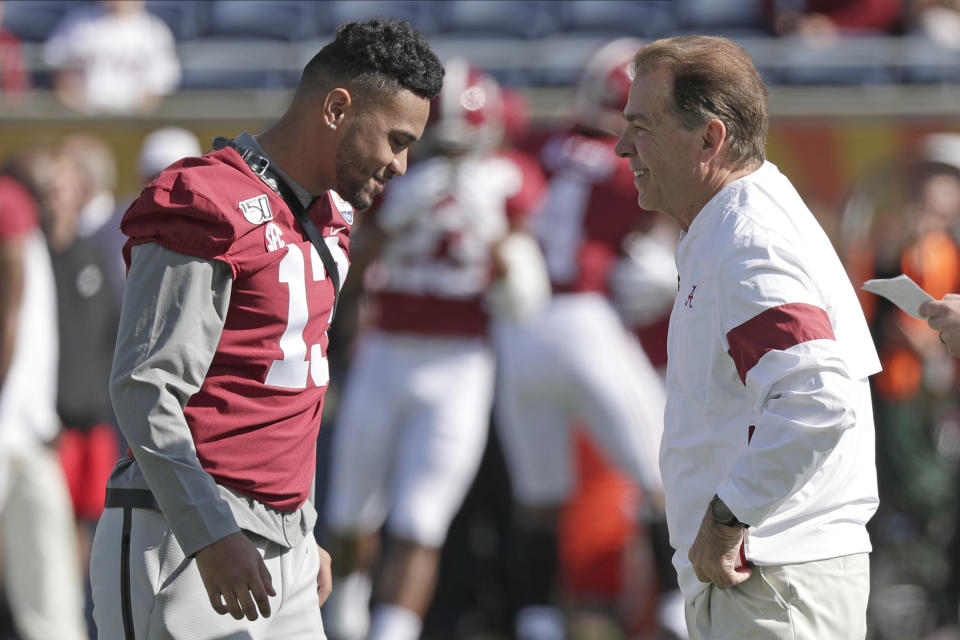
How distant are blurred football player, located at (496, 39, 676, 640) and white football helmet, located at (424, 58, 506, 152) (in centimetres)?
52

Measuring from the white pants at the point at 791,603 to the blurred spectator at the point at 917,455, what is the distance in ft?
13.4

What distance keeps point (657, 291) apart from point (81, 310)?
8.90 ft

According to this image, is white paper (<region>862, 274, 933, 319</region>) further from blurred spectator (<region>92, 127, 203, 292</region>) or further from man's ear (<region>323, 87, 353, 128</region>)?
blurred spectator (<region>92, 127, 203, 292</region>)

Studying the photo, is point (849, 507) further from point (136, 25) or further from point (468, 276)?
point (136, 25)

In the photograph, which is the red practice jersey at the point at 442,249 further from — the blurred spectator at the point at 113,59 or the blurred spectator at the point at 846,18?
the blurred spectator at the point at 846,18

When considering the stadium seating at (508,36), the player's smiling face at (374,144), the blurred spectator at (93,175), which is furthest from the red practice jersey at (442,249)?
the player's smiling face at (374,144)

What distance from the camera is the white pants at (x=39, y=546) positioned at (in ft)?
19.8

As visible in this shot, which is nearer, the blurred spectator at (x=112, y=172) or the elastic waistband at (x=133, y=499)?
the elastic waistband at (x=133, y=499)

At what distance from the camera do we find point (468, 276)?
590cm

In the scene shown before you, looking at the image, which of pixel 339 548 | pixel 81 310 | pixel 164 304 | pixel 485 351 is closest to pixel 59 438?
pixel 81 310

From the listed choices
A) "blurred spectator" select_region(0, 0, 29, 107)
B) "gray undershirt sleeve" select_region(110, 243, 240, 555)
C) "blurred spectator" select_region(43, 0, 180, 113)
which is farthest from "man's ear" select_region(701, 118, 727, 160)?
"blurred spectator" select_region(0, 0, 29, 107)

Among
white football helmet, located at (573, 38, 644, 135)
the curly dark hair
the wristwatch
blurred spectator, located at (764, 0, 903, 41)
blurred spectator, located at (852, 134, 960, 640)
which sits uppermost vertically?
the curly dark hair

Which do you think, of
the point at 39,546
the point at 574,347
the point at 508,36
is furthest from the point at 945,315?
the point at 508,36

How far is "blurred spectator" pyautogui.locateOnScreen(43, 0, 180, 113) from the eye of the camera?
825cm
